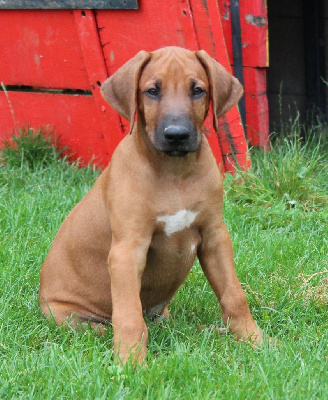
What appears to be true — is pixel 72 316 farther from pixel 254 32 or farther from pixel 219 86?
pixel 254 32

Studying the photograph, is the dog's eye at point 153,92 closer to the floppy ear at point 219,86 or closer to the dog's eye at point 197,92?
the dog's eye at point 197,92

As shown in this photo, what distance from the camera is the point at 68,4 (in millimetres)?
6211

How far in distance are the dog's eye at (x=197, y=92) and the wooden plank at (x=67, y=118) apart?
3.05m

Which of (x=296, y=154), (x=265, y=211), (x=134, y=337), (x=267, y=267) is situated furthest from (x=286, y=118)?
(x=134, y=337)

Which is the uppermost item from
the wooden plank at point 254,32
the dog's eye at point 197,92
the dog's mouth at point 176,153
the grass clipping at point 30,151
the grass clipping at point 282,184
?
the dog's eye at point 197,92

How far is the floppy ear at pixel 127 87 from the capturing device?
11.8 feet

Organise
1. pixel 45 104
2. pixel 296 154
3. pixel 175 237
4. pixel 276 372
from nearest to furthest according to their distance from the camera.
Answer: pixel 276 372, pixel 175 237, pixel 296 154, pixel 45 104

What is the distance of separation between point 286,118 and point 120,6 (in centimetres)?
276

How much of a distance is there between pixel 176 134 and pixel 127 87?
1.32 ft

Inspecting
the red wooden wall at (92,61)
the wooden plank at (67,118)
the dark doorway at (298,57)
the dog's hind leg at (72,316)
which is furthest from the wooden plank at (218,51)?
the dog's hind leg at (72,316)

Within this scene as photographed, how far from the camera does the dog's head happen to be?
3.47 meters

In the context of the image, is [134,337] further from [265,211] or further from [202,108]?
[265,211]

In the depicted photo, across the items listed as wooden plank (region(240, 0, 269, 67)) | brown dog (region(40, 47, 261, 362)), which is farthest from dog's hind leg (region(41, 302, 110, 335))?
wooden plank (region(240, 0, 269, 67))

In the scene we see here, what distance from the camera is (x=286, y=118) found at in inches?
318
